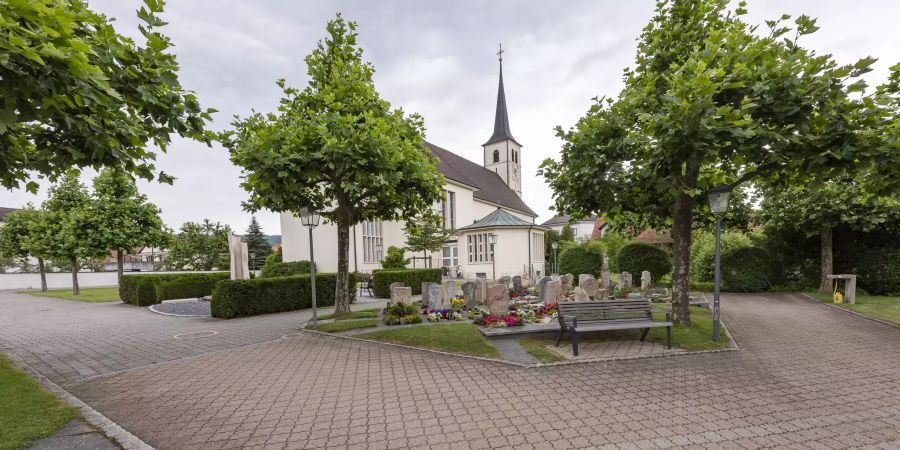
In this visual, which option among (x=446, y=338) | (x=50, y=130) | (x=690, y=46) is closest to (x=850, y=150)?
(x=690, y=46)

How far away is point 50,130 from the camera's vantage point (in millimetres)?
5203

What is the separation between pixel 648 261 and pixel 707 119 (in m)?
17.0

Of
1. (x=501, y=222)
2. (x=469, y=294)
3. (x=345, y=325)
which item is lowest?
(x=345, y=325)

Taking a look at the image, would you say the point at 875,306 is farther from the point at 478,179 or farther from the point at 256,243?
the point at 256,243

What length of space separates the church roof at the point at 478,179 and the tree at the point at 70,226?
24.4 m

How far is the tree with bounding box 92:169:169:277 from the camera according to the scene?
75.9 feet

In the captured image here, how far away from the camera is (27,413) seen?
4.69m

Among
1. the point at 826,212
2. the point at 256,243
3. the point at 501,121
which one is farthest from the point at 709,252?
the point at 256,243

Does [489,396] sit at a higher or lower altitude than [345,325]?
higher

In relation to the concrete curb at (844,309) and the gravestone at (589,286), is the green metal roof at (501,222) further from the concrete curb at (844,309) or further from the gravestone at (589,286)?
the gravestone at (589,286)

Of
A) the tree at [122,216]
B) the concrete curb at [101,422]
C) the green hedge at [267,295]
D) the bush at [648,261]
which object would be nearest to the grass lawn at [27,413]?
the concrete curb at [101,422]

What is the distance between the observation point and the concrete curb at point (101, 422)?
4.05 metres

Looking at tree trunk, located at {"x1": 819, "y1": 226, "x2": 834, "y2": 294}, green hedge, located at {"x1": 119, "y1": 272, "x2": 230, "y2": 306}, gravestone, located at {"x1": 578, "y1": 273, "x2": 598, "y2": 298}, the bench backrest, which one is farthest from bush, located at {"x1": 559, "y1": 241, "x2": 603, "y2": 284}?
green hedge, located at {"x1": 119, "y1": 272, "x2": 230, "y2": 306}

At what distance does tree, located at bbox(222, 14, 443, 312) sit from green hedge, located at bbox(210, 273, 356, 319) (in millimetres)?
3159
